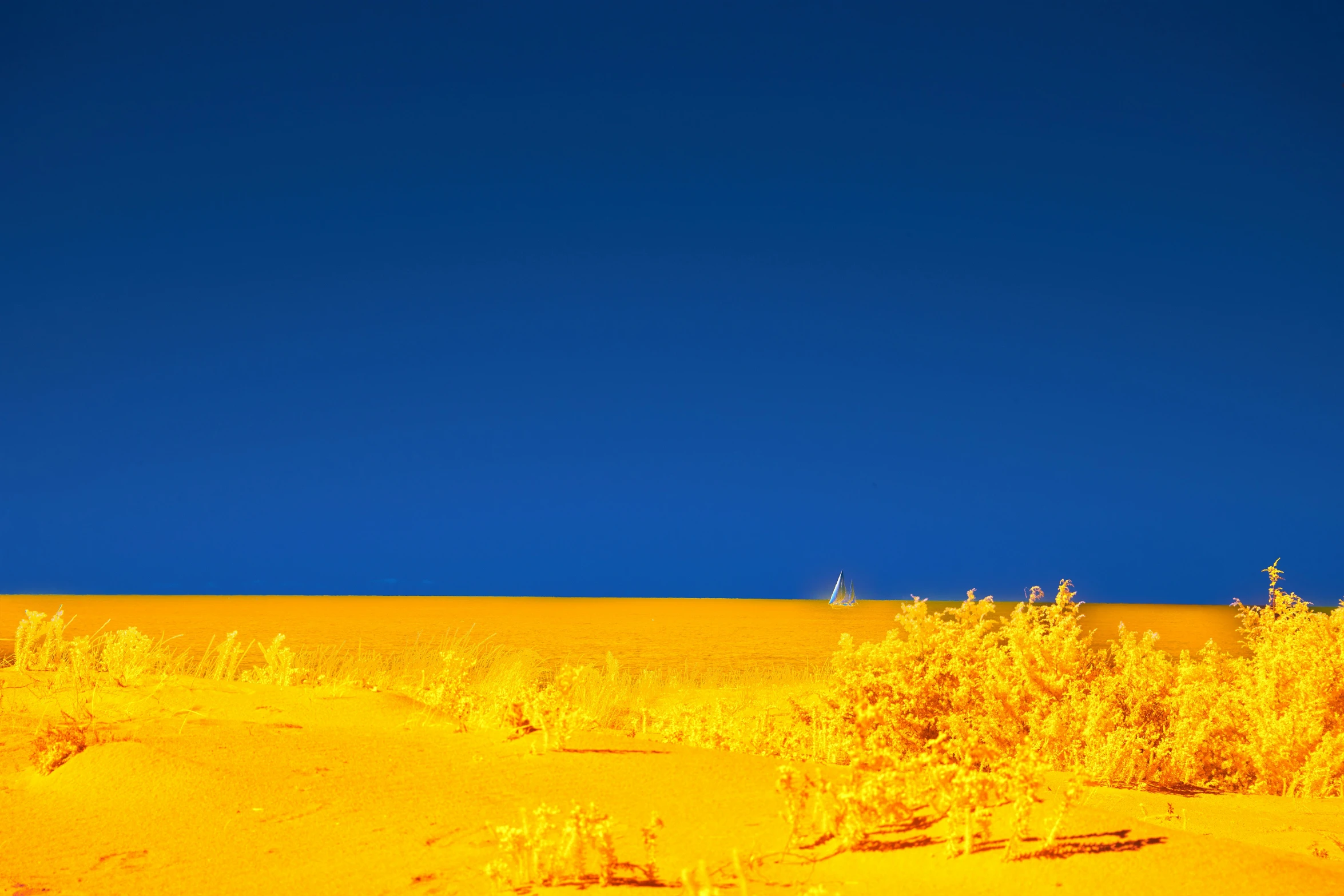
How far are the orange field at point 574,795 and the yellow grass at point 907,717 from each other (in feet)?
0.12

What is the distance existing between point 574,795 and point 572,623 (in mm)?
33024

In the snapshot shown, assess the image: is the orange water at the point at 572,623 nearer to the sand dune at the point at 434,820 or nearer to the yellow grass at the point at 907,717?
the yellow grass at the point at 907,717

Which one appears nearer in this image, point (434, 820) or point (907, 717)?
point (434, 820)

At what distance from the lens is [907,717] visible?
9.05 metres

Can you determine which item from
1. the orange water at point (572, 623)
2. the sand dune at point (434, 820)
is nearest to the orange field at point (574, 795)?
the sand dune at point (434, 820)

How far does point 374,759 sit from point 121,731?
7.39ft

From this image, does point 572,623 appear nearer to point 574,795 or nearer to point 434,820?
point 574,795

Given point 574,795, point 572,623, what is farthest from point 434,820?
point 572,623

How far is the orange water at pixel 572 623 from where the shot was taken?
26.3 metres

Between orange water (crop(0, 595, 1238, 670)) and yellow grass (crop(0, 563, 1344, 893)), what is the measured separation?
38.6 feet

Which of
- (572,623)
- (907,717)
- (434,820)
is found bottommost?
(434,820)

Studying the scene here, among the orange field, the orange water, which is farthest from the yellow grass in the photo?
the orange water

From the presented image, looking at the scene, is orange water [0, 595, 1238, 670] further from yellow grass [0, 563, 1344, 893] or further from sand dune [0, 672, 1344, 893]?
sand dune [0, 672, 1344, 893]

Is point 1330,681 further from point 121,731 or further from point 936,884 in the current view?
point 121,731
